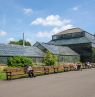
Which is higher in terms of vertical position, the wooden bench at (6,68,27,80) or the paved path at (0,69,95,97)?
the wooden bench at (6,68,27,80)

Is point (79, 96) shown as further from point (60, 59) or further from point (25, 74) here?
point (60, 59)

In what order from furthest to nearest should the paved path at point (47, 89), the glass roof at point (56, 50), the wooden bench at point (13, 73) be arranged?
the glass roof at point (56, 50)
the wooden bench at point (13, 73)
the paved path at point (47, 89)

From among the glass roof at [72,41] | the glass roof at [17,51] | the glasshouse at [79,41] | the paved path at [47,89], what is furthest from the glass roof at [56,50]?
the paved path at [47,89]

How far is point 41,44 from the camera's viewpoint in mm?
63562

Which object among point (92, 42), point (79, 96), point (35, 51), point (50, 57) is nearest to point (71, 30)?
point (92, 42)

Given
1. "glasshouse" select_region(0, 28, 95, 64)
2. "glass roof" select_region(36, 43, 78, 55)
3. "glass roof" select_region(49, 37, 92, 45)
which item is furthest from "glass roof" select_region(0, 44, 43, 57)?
"glass roof" select_region(49, 37, 92, 45)

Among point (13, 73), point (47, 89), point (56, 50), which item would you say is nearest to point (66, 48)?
point (56, 50)

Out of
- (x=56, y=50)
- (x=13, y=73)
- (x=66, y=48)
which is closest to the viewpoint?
(x=13, y=73)

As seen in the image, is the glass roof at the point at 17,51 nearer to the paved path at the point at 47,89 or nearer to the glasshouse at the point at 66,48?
the glasshouse at the point at 66,48

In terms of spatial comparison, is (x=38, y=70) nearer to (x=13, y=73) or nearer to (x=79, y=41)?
(x=13, y=73)

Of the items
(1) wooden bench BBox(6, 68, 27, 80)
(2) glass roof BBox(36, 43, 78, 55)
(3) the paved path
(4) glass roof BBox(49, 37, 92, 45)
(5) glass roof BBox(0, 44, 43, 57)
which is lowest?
(3) the paved path

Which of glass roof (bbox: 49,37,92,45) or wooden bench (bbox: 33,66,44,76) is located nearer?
wooden bench (bbox: 33,66,44,76)

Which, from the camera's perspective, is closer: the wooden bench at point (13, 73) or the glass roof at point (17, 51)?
the wooden bench at point (13, 73)

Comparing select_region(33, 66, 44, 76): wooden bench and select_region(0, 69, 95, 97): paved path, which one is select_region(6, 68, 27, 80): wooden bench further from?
select_region(0, 69, 95, 97): paved path
